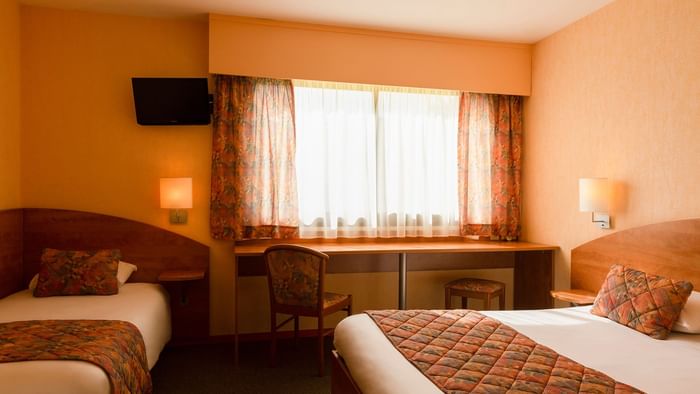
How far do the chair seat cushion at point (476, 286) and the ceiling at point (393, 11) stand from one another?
2.20 metres

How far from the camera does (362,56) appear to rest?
A: 3.90 metres

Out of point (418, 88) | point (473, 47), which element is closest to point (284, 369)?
point (418, 88)

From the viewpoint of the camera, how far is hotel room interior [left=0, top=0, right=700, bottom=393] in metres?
2.73

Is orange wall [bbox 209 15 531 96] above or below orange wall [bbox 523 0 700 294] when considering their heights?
above

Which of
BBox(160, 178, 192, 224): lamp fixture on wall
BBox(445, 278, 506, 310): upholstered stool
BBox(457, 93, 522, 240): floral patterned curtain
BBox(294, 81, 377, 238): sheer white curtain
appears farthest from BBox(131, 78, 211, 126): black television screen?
BBox(445, 278, 506, 310): upholstered stool

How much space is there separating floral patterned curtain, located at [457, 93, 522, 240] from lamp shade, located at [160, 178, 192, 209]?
2453 mm

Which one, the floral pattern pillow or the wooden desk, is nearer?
the floral pattern pillow

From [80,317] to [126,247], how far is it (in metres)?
1.10

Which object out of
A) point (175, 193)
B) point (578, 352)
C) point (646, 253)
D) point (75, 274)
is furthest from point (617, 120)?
point (75, 274)

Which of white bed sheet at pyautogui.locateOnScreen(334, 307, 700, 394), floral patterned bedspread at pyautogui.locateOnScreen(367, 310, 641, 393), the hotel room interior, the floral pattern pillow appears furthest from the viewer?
the floral pattern pillow

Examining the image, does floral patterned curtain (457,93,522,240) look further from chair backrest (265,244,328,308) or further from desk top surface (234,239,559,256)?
chair backrest (265,244,328,308)

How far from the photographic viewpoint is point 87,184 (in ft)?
11.9

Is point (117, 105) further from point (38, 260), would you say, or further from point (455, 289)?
point (455, 289)

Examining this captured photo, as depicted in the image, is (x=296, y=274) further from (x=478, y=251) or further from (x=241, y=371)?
(x=478, y=251)
